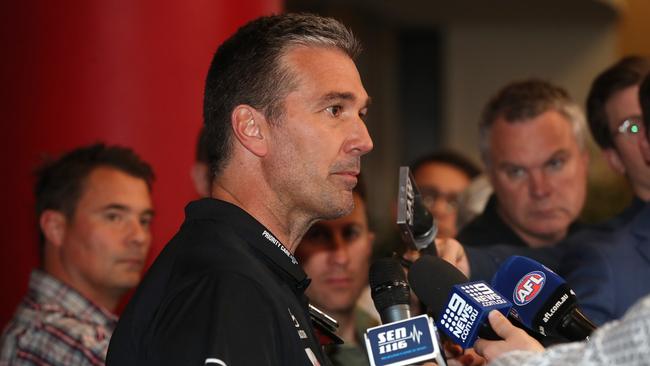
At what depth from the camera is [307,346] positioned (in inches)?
74.5

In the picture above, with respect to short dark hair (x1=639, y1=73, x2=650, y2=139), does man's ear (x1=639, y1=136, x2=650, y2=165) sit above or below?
below

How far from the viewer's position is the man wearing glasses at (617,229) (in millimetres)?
2545

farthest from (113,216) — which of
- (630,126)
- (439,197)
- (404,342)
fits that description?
(404,342)

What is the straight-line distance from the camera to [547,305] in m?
1.92

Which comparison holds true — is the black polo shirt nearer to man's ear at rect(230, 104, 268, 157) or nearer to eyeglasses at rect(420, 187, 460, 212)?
man's ear at rect(230, 104, 268, 157)

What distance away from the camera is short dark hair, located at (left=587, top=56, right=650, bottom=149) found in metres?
3.25

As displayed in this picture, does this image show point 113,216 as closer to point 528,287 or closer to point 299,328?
point 299,328

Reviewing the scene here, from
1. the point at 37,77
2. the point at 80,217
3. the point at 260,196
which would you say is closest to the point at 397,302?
the point at 260,196

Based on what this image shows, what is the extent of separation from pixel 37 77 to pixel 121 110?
37cm

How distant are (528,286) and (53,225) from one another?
2203 mm

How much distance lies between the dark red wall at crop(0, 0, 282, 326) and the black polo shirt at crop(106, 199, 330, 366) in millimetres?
2272

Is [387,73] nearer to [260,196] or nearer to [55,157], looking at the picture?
[55,157]

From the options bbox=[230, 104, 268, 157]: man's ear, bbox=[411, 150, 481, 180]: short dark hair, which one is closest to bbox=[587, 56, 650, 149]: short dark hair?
bbox=[230, 104, 268, 157]: man's ear

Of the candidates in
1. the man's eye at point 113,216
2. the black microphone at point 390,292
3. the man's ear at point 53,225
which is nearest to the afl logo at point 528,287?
the black microphone at point 390,292
